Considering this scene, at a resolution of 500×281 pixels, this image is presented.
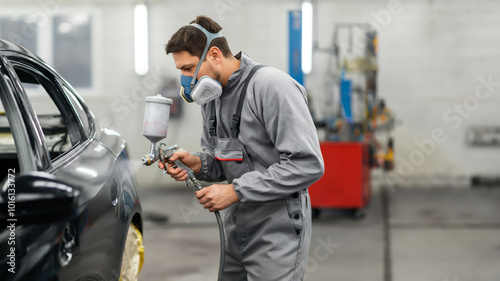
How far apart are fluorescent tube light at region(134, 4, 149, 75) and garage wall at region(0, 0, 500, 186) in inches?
4.4

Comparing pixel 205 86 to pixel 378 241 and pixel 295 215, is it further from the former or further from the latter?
pixel 378 241

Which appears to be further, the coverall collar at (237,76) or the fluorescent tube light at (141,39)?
the fluorescent tube light at (141,39)

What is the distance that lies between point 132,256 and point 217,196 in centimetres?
79

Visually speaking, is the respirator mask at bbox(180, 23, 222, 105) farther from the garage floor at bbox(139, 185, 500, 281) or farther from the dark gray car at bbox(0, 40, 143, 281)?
the garage floor at bbox(139, 185, 500, 281)

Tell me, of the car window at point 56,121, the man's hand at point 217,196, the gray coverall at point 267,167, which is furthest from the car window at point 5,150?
the man's hand at point 217,196

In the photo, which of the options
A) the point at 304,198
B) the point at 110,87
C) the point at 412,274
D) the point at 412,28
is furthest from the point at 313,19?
the point at 304,198

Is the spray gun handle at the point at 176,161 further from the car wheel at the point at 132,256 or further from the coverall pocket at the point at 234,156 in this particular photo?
the car wheel at the point at 132,256

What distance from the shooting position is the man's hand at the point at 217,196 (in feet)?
6.39

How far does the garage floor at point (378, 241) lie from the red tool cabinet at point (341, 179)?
221 mm

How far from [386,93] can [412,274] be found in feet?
17.1

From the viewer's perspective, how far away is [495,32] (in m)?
9.30

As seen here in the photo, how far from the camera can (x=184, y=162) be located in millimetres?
2168

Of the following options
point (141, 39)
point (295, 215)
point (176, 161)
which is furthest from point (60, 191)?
point (141, 39)

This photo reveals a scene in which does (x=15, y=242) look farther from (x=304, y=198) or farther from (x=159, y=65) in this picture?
(x=159, y=65)
